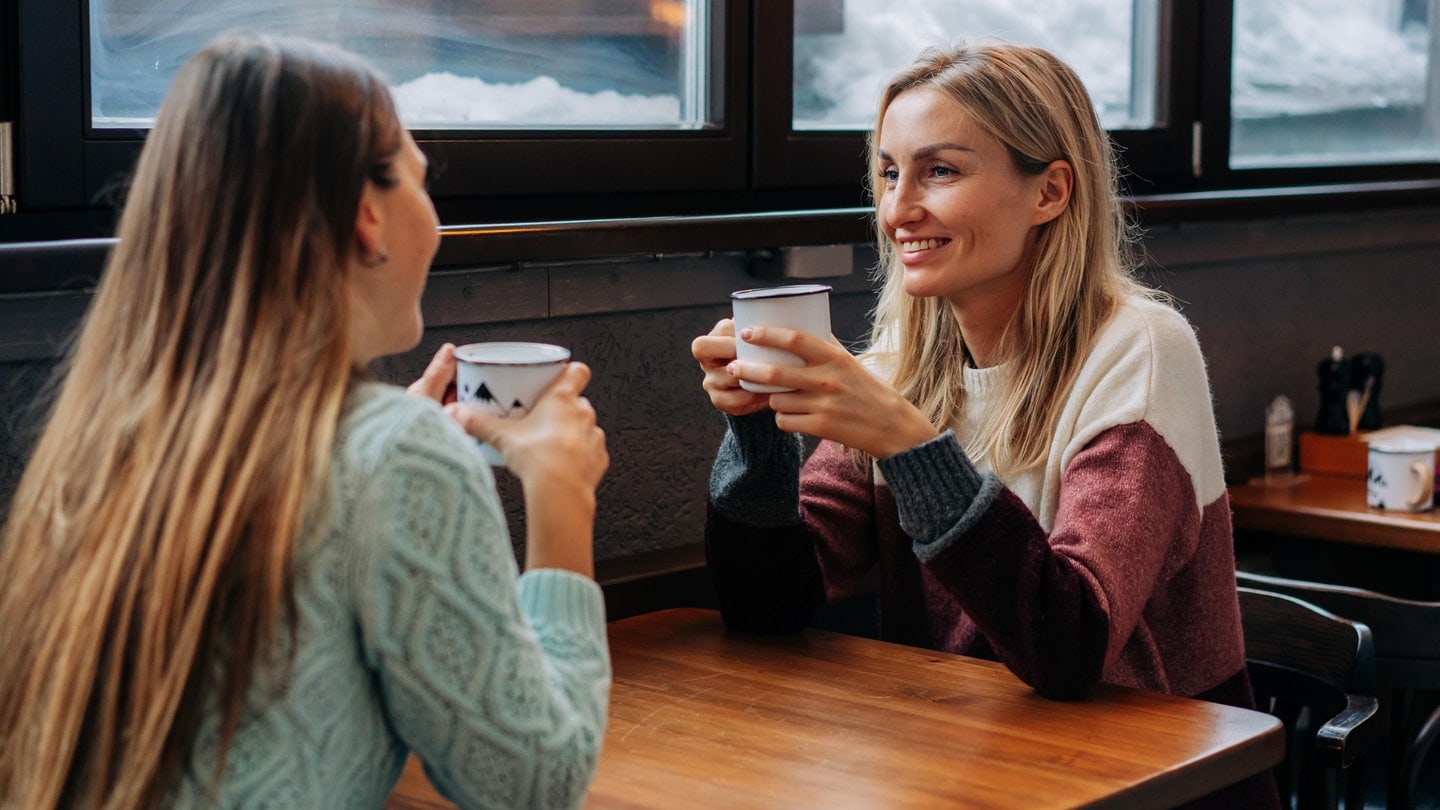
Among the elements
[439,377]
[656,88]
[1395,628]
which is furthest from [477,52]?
[1395,628]

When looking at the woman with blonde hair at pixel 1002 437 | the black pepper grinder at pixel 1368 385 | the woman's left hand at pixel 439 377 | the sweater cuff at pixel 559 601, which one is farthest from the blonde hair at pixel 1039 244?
the black pepper grinder at pixel 1368 385

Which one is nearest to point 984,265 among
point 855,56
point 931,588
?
point 931,588

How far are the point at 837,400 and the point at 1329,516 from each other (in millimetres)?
1538

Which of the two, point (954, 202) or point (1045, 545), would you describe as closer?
point (1045, 545)

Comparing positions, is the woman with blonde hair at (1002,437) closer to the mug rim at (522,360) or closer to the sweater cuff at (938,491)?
the sweater cuff at (938,491)

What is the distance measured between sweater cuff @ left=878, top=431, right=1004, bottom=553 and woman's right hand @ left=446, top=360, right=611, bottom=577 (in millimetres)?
436

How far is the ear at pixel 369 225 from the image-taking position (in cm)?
110

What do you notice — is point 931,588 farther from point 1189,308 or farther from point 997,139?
point 1189,308

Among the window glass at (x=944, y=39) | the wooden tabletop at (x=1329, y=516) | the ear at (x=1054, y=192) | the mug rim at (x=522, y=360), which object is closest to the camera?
the mug rim at (x=522, y=360)

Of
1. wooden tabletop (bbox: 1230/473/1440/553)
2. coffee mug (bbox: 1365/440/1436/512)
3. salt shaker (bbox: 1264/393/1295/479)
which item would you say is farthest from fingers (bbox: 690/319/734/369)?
salt shaker (bbox: 1264/393/1295/479)

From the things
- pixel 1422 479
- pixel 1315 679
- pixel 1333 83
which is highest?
pixel 1333 83

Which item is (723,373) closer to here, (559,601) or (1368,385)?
(559,601)

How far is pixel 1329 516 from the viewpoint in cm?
282

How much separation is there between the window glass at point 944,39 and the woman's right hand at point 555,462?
1175 millimetres
